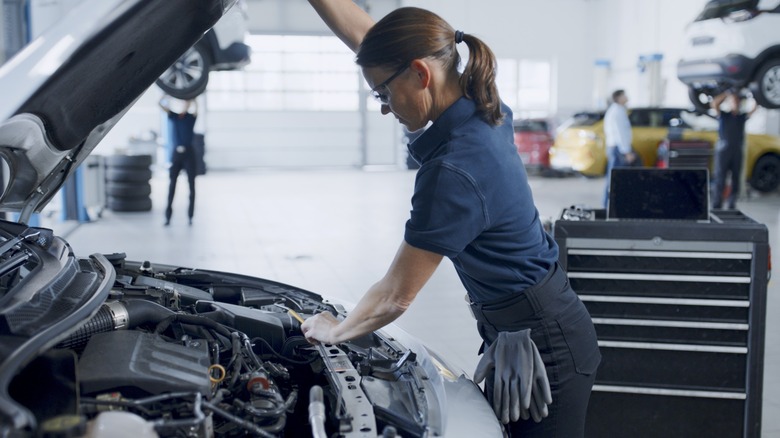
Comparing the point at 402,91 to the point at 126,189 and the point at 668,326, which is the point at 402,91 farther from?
the point at 126,189

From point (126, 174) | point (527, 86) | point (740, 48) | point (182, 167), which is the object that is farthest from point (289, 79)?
point (740, 48)

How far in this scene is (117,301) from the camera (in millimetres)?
1768

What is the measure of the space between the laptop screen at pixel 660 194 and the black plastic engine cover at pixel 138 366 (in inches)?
66.5

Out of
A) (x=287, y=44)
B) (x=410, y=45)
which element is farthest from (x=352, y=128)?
(x=410, y=45)

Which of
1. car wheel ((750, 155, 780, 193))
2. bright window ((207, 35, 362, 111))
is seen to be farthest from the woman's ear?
bright window ((207, 35, 362, 111))

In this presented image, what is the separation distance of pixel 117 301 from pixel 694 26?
8807mm

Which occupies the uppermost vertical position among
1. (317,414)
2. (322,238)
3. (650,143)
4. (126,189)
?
(317,414)

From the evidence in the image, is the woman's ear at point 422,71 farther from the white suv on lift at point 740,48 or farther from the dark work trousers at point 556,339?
the white suv on lift at point 740,48

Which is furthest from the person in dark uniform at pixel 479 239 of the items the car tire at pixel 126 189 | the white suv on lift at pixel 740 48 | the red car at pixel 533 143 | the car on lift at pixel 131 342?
the red car at pixel 533 143

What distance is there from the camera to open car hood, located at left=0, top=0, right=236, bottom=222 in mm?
1513

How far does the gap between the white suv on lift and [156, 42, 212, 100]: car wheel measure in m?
5.59

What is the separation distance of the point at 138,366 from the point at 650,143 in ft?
34.3

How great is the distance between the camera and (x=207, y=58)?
7.02 m

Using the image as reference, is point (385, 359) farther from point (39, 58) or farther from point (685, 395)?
point (685, 395)
